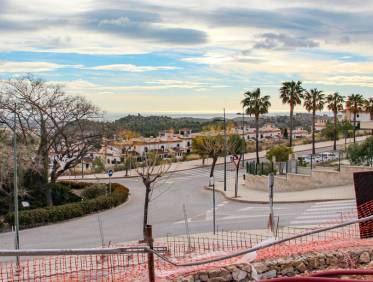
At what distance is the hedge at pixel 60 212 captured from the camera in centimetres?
2989

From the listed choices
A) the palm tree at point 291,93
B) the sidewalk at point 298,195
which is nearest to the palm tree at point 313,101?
the palm tree at point 291,93

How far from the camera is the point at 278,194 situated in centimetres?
3612

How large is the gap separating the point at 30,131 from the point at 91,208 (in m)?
7.93

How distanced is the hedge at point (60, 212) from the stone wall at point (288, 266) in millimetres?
20481

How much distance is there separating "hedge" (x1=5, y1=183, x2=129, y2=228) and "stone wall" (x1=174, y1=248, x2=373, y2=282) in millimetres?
20481

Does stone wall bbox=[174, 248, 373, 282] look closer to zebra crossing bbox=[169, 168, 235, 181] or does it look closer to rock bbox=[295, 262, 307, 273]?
rock bbox=[295, 262, 307, 273]

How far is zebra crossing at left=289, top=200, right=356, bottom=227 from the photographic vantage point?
81.6ft

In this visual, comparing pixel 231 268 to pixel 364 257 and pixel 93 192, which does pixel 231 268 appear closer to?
pixel 364 257

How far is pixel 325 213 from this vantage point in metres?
27.0

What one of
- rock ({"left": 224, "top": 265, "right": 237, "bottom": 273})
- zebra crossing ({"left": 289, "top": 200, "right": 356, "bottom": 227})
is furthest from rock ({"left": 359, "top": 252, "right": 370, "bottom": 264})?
zebra crossing ({"left": 289, "top": 200, "right": 356, "bottom": 227})

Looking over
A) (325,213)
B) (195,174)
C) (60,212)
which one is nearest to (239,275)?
(325,213)

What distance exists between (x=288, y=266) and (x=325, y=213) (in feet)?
52.1

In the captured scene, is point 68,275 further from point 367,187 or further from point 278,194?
point 278,194

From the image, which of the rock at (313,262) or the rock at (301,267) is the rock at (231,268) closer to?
the rock at (301,267)
